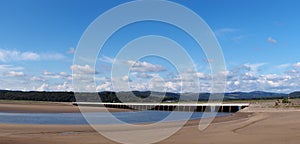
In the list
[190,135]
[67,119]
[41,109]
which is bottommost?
[67,119]

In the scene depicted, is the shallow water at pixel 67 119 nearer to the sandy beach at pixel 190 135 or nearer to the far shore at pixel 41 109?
the sandy beach at pixel 190 135

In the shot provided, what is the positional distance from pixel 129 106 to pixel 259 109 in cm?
5872

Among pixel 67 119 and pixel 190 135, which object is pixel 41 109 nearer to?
pixel 67 119

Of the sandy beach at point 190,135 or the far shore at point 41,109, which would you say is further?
the far shore at point 41,109

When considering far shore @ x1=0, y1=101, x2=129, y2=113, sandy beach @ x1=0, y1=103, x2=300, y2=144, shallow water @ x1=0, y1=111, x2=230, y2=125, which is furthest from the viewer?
far shore @ x1=0, y1=101, x2=129, y2=113

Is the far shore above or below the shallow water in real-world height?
above

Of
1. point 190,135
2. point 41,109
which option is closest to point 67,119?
point 190,135

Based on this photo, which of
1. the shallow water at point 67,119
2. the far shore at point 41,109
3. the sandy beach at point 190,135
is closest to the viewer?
the sandy beach at point 190,135

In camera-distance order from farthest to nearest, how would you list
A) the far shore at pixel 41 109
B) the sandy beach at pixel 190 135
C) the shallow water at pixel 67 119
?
1. the far shore at pixel 41 109
2. the shallow water at pixel 67 119
3. the sandy beach at pixel 190 135

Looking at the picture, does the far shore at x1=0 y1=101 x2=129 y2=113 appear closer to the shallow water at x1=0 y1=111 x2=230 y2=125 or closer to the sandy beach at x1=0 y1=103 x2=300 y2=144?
the shallow water at x1=0 y1=111 x2=230 y2=125

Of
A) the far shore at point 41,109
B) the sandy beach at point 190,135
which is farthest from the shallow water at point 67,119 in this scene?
the far shore at point 41,109

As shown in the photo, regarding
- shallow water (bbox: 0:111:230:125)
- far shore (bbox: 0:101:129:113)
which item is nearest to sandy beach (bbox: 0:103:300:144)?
shallow water (bbox: 0:111:230:125)

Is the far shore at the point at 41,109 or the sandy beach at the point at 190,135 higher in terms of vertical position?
the far shore at the point at 41,109

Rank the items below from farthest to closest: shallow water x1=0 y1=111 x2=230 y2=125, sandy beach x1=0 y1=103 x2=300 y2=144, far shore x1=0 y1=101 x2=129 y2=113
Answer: far shore x1=0 y1=101 x2=129 y2=113 < shallow water x1=0 y1=111 x2=230 y2=125 < sandy beach x1=0 y1=103 x2=300 y2=144
